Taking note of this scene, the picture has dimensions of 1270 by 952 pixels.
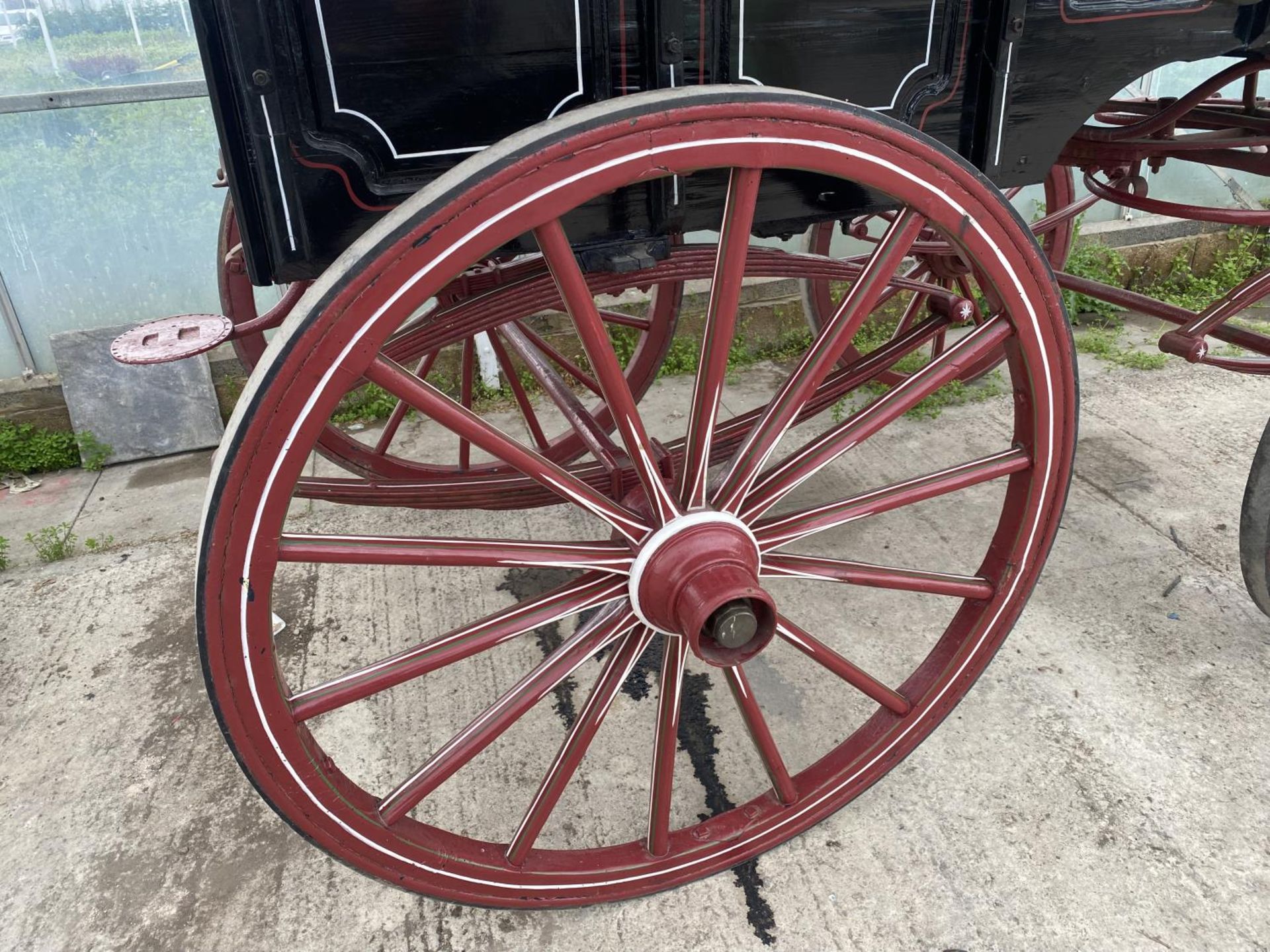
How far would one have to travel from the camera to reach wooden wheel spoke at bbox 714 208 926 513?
4.31ft

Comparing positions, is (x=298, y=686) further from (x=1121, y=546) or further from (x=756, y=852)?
(x=1121, y=546)

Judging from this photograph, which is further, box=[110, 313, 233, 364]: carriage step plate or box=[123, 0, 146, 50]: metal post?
box=[123, 0, 146, 50]: metal post

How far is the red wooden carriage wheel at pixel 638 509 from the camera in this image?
1.09 m

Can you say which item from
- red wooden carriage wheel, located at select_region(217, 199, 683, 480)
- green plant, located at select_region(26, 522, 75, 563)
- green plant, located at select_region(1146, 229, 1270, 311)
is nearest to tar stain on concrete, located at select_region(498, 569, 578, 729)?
red wooden carriage wheel, located at select_region(217, 199, 683, 480)

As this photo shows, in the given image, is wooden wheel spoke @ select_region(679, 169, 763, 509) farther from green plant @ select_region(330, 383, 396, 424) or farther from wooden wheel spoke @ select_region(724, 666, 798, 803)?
green plant @ select_region(330, 383, 396, 424)

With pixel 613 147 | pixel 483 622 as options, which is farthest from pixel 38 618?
pixel 613 147

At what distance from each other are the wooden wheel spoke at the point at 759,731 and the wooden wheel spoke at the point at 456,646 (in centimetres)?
26

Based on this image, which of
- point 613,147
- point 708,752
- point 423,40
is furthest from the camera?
point 708,752

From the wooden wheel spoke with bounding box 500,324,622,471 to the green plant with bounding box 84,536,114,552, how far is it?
1.59 meters

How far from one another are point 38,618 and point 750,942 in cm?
216

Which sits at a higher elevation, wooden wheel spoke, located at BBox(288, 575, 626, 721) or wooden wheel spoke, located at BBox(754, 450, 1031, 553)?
wooden wheel spoke, located at BBox(754, 450, 1031, 553)

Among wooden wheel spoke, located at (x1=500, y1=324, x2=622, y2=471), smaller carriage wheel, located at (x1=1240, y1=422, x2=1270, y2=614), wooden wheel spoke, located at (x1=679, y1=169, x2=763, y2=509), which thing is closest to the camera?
wooden wheel spoke, located at (x1=679, y1=169, x2=763, y2=509)

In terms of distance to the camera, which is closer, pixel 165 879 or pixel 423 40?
pixel 423 40

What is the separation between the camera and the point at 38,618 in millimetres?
2527
